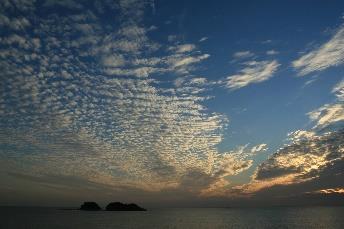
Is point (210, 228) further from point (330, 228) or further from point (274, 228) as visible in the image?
point (330, 228)

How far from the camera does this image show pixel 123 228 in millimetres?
100500

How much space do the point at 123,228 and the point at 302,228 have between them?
54277 mm

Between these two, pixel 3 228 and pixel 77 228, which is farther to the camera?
pixel 77 228

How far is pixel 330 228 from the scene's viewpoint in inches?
3888

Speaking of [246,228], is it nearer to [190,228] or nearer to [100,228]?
[190,228]

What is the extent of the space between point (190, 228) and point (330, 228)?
136 ft

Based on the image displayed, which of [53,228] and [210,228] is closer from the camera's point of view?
[53,228]

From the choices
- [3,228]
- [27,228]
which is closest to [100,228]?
[27,228]

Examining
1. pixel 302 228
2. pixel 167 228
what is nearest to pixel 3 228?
pixel 167 228

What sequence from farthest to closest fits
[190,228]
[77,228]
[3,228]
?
[190,228], [77,228], [3,228]

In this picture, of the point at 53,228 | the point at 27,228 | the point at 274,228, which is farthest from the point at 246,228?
the point at 27,228

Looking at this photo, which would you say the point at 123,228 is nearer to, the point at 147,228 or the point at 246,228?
the point at 147,228

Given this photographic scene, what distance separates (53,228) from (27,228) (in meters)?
6.79

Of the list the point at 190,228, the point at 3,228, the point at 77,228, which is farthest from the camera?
the point at 190,228
